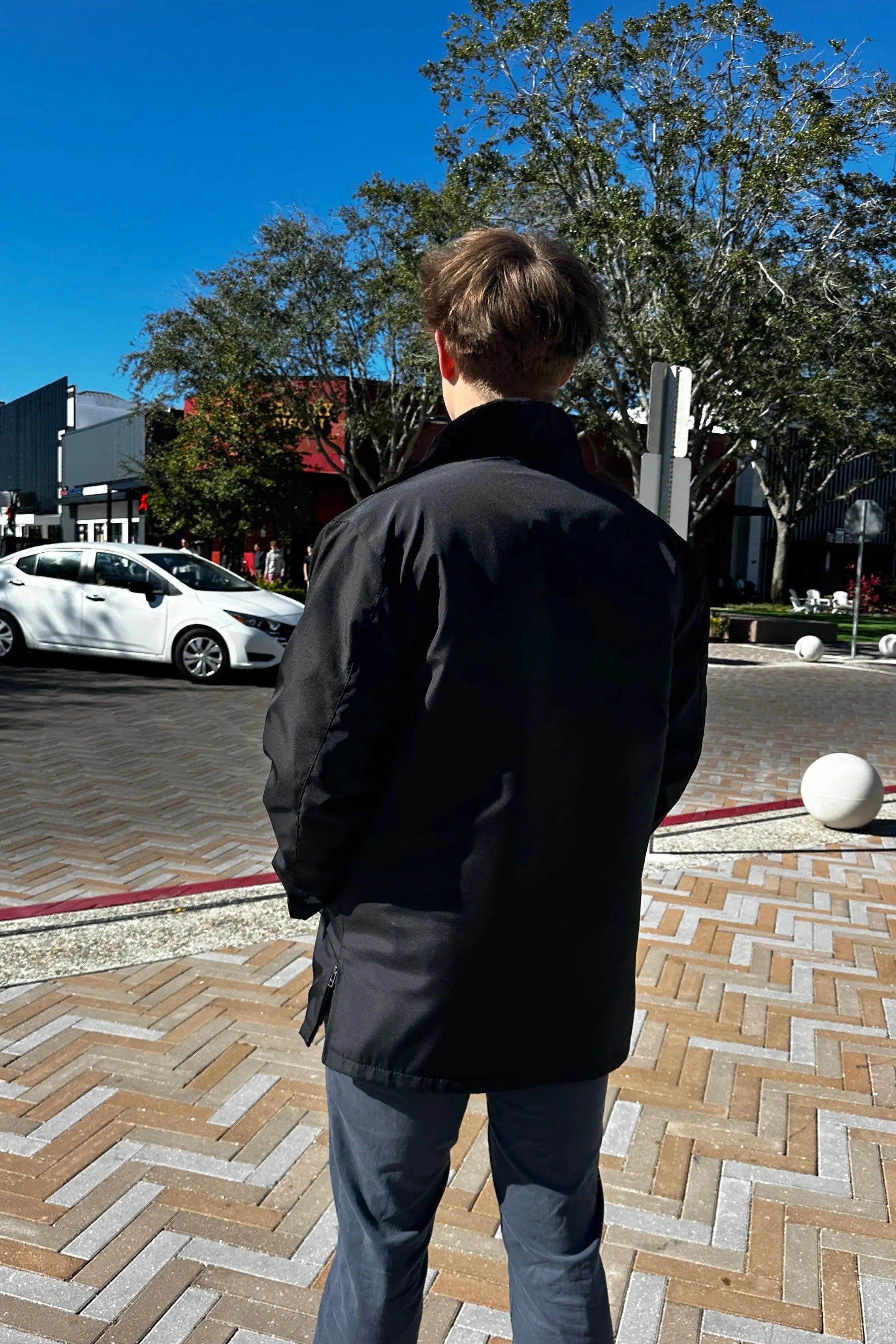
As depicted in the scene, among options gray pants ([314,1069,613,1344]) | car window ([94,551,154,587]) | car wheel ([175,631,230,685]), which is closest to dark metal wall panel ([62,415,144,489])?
car window ([94,551,154,587])

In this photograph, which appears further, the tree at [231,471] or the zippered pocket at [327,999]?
the tree at [231,471]

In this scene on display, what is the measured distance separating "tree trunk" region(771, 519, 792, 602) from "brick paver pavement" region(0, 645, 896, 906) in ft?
64.3

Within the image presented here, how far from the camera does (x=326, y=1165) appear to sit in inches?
111

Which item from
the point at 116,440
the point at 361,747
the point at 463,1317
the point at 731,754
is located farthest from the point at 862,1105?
the point at 116,440

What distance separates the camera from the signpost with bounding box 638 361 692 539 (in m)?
4.95

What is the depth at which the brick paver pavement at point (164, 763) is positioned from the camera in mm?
5488

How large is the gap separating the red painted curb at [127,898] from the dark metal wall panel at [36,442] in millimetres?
44806

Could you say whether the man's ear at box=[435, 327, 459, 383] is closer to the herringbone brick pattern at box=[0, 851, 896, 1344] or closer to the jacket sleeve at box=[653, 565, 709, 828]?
the jacket sleeve at box=[653, 565, 709, 828]

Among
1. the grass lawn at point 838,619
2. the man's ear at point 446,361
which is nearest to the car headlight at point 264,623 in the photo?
the man's ear at point 446,361

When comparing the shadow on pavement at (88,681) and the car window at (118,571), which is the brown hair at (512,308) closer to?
the shadow on pavement at (88,681)

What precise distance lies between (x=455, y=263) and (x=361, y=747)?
728mm

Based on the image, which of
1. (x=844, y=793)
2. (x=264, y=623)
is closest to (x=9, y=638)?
(x=264, y=623)

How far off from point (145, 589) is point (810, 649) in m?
11.7

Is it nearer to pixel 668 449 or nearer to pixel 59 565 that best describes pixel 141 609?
pixel 59 565
